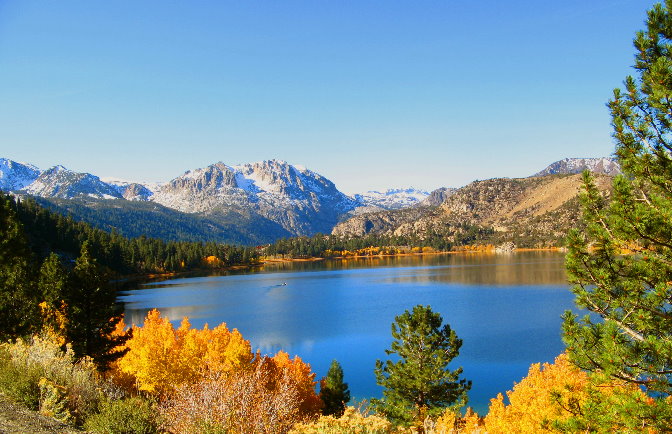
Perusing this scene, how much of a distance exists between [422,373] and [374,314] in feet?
156

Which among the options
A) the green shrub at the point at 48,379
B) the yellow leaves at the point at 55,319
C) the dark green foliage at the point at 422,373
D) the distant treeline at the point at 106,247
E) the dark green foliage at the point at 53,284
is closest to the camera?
the green shrub at the point at 48,379

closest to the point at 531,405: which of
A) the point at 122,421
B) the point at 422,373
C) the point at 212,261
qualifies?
the point at 422,373

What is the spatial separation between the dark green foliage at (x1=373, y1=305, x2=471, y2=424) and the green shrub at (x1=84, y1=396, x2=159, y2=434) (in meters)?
17.8

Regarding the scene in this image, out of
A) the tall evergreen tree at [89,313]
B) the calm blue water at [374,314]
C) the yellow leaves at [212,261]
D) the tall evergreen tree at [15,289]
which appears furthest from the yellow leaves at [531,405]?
the yellow leaves at [212,261]

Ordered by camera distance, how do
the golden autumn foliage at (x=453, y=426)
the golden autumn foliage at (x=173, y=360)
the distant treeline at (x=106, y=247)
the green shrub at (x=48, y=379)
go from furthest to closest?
1. the distant treeline at (x=106, y=247)
2. the golden autumn foliage at (x=173, y=360)
3. the green shrub at (x=48, y=379)
4. the golden autumn foliage at (x=453, y=426)

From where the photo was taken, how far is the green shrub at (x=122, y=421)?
10.9 metres

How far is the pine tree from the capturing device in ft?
32.6

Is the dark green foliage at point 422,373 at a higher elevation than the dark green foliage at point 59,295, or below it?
below

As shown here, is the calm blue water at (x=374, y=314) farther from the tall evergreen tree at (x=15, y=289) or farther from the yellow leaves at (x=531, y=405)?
the tall evergreen tree at (x=15, y=289)

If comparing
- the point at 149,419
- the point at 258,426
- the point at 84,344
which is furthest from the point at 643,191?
Answer: the point at 84,344

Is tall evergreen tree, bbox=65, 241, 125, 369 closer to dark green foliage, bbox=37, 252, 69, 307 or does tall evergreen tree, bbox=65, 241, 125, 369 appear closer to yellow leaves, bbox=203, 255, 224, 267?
dark green foliage, bbox=37, 252, 69, 307

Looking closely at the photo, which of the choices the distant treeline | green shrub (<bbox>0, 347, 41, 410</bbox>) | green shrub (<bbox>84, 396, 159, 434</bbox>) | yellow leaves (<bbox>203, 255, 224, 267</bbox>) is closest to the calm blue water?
the distant treeline

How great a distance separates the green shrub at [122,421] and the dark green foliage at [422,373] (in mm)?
17805

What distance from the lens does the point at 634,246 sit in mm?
10898
